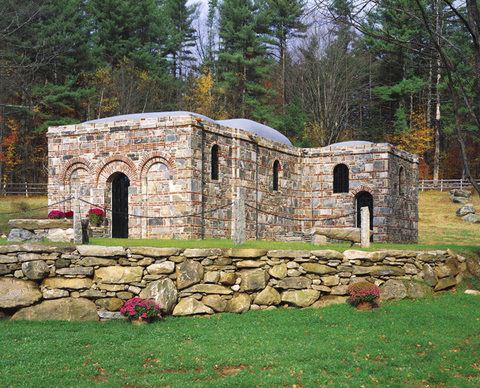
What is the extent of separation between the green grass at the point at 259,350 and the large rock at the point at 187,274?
0.80m

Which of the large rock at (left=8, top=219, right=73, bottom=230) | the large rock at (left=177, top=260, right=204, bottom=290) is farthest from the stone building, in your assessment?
the large rock at (left=177, top=260, right=204, bottom=290)

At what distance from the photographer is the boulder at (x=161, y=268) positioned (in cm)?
1303

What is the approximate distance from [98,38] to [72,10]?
444cm

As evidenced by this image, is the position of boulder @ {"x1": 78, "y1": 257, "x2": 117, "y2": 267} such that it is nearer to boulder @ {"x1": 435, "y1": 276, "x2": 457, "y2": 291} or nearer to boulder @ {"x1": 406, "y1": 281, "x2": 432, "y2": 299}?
boulder @ {"x1": 406, "y1": 281, "x2": 432, "y2": 299}

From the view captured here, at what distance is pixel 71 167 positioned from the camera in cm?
2233

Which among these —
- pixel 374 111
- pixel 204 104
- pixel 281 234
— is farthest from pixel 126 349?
pixel 374 111

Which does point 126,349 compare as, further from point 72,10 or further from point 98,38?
point 98,38

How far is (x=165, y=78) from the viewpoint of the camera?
4784 cm

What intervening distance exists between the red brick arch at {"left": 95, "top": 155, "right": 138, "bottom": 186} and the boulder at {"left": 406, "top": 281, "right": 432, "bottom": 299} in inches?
407

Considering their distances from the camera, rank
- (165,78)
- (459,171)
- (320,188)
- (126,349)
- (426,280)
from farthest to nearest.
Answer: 1. (459,171)
2. (165,78)
3. (320,188)
4. (426,280)
5. (126,349)

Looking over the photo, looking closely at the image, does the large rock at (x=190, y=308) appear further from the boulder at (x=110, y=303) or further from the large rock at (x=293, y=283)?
the large rock at (x=293, y=283)

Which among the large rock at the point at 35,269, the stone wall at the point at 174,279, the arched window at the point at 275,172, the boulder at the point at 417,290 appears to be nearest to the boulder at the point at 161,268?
the stone wall at the point at 174,279

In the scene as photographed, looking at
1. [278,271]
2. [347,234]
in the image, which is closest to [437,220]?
[347,234]

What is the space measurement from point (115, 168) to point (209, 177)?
3.38 meters
